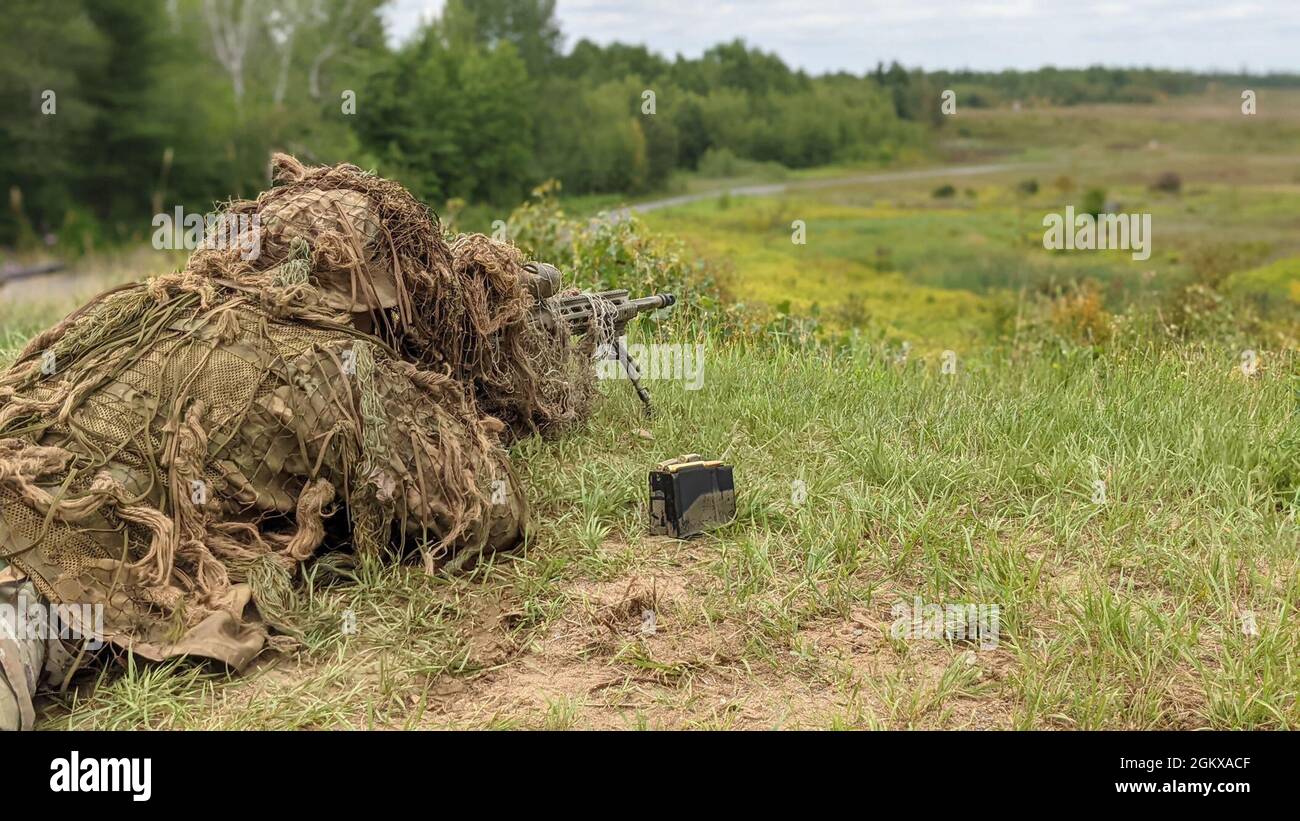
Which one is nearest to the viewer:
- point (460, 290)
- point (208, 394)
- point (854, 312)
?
point (208, 394)

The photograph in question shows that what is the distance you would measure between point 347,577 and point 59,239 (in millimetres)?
30973

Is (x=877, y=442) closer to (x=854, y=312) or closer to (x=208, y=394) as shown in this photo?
(x=208, y=394)

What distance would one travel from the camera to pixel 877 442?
5.59 meters

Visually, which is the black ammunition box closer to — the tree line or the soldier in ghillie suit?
the soldier in ghillie suit

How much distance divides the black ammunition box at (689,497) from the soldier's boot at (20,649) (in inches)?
89.0

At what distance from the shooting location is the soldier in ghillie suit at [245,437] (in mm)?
3715

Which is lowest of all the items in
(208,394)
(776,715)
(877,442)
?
(776,715)

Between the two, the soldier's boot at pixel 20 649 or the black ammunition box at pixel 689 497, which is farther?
the black ammunition box at pixel 689 497

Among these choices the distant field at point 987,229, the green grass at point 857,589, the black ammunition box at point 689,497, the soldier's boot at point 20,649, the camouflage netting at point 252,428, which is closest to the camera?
the soldier's boot at point 20,649

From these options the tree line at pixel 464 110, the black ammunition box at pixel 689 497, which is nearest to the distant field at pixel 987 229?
the tree line at pixel 464 110

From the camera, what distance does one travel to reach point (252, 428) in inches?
160

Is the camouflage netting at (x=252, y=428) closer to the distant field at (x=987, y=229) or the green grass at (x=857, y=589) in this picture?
the green grass at (x=857, y=589)

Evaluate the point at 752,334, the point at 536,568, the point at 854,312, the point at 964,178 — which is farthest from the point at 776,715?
the point at 964,178

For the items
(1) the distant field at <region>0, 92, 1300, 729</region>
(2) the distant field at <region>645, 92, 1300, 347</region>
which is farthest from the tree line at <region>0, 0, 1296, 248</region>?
(1) the distant field at <region>0, 92, 1300, 729</region>
